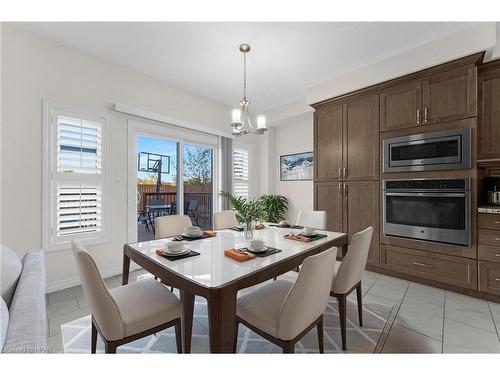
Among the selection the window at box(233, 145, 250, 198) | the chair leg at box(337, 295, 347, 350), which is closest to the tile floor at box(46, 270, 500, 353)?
A: the chair leg at box(337, 295, 347, 350)

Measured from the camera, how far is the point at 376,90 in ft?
10.1

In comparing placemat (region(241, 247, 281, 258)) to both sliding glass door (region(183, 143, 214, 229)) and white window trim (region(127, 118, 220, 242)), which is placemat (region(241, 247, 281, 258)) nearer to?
white window trim (region(127, 118, 220, 242))

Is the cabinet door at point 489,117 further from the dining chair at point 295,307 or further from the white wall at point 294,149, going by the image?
the dining chair at point 295,307

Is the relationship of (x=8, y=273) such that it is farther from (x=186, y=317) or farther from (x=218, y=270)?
(x=218, y=270)

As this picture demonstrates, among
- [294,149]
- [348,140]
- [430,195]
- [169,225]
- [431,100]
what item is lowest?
[169,225]

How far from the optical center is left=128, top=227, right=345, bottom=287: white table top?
125cm

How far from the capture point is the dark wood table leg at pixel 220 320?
109 cm

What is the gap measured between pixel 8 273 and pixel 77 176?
1.78 metres

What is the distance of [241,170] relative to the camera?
486 centimetres

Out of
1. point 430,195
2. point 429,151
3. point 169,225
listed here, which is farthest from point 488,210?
point 169,225

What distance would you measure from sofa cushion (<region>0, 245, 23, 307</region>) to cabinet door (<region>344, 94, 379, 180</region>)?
11.2 ft
